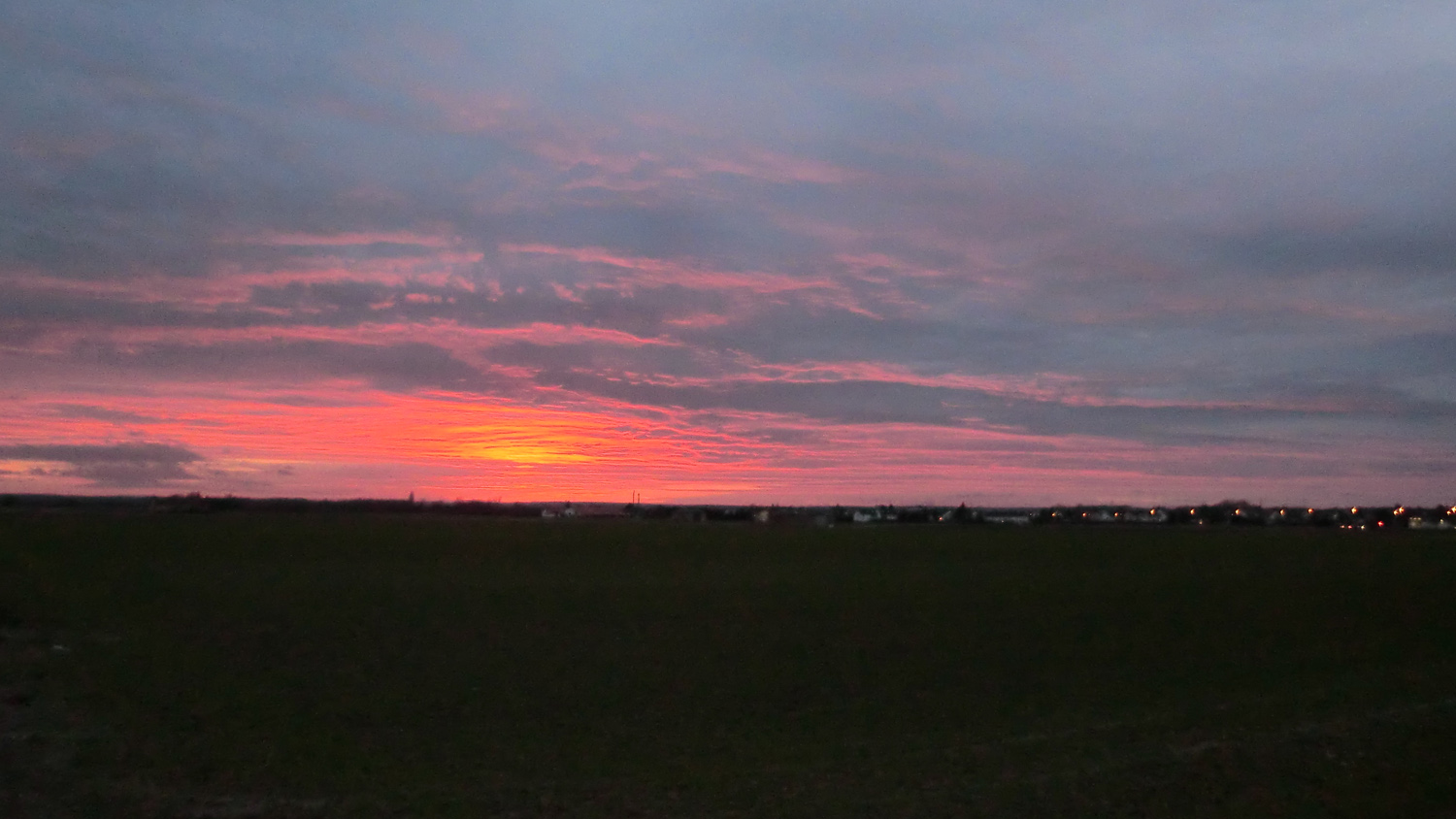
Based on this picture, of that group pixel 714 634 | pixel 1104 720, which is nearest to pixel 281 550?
pixel 714 634

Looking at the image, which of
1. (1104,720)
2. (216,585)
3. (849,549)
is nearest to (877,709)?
(1104,720)

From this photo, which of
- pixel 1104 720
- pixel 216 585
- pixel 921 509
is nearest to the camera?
pixel 1104 720

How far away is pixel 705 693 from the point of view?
65.9ft

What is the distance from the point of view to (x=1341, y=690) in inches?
739

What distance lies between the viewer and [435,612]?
29141 millimetres

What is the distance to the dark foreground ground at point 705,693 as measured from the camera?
41.2ft

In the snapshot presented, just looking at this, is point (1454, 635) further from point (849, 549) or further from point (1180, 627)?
point (849, 549)

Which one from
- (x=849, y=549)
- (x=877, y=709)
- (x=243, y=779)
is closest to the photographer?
(x=243, y=779)

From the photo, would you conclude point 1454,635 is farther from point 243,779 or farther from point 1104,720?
point 243,779

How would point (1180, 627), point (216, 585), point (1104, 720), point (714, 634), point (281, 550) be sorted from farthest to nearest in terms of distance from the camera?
point (281, 550), point (216, 585), point (1180, 627), point (714, 634), point (1104, 720)

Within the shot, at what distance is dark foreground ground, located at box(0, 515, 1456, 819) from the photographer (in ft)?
41.2

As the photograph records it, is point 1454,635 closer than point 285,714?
No

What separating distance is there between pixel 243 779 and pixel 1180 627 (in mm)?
24654

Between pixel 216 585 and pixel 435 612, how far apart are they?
30.4ft
